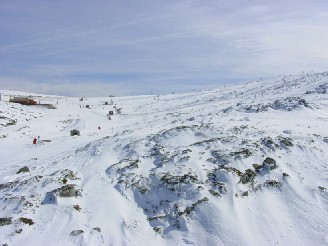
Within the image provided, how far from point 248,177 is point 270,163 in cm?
168

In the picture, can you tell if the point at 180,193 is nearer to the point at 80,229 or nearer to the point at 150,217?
the point at 150,217

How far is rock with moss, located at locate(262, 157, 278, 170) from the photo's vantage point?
17.6 metres

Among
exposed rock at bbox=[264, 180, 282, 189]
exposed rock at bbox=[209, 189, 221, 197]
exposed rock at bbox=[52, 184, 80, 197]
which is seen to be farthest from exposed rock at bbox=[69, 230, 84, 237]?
exposed rock at bbox=[264, 180, 282, 189]

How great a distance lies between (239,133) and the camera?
74.2ft

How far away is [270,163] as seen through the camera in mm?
17766

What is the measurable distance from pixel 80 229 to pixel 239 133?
1245 cm

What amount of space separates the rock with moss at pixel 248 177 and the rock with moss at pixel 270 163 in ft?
2.78

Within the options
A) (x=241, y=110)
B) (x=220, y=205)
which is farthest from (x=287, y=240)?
(x=241, y=110)

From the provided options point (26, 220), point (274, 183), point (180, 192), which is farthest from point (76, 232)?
point (274, 183)

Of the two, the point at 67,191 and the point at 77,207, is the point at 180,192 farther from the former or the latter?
the point at 67,191

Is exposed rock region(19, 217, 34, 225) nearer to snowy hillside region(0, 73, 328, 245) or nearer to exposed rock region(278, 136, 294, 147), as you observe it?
snowy hillside region(0, 73, 328, 245)

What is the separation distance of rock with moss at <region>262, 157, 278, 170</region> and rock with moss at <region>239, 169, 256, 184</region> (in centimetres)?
85

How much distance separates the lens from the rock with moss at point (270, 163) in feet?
57.6

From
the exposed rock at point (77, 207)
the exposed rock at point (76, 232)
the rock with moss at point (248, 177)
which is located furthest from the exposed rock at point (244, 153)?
the exposed rock at point (76, 232)
